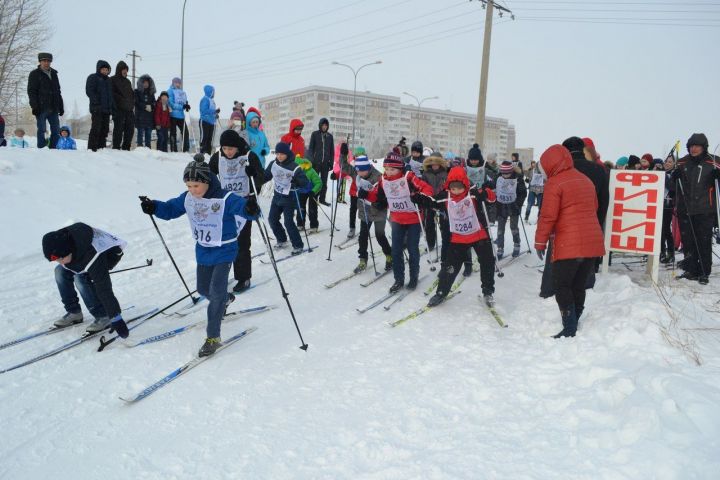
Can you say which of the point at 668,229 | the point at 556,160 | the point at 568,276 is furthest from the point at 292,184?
the point at 668,229

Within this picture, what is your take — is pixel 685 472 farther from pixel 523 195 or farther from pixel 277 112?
pixel 277 112

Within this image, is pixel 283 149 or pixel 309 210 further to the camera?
pixel 309 210

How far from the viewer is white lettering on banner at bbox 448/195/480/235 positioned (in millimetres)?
5914

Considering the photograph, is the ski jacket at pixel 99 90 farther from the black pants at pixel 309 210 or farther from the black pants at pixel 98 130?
the black pants at pixel 309 210

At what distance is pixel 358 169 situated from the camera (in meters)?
7.41

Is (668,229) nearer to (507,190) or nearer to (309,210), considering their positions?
(507,190)

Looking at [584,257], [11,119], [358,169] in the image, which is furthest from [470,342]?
[11,119]

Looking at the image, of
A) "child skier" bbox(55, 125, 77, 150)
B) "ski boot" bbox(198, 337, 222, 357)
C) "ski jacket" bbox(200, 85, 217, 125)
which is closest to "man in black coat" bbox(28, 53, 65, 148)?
"child skier" bbox(55, 125, 77, 150)

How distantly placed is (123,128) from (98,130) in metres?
0.87

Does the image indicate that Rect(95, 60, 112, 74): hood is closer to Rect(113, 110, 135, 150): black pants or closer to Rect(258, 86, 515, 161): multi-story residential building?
Rect(113, 110, 135, 150): black pants

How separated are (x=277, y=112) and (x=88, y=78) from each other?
10560cm

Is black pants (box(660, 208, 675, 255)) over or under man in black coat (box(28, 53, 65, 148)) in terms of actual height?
under

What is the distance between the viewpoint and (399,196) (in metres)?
6.62

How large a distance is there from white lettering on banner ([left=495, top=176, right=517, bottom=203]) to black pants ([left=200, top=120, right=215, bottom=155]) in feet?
28.9
